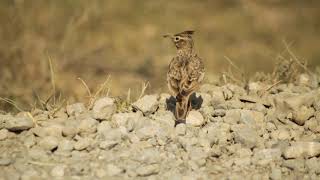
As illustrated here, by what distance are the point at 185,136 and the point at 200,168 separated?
0.47 meters

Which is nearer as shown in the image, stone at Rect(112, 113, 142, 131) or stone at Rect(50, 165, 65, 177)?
stone at Rect(50, 165, 65, 177)

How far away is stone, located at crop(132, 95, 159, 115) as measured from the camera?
735 cm

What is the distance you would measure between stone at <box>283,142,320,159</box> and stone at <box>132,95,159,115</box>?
136cm

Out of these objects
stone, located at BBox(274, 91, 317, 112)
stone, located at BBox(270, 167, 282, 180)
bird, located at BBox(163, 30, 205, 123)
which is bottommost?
stone, located at BBox(270, 167, 282, 180)

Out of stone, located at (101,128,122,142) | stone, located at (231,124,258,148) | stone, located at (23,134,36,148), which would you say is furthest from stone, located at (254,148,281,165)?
stone, located at (23,134,36,148)

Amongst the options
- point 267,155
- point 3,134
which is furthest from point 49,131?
point 267,155

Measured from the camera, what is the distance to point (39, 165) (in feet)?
21.1

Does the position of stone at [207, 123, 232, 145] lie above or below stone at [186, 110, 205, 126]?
below

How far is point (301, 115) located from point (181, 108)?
124 centimetres

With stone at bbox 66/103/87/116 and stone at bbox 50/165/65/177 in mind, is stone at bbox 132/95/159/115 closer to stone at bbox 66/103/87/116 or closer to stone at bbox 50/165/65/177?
stone at bbox 66/103/87/116

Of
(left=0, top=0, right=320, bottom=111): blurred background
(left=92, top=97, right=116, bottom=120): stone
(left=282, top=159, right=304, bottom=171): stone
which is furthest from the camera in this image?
(left=0, top=0, right=320, bottom=111): blurred background

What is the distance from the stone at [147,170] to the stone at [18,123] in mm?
1186

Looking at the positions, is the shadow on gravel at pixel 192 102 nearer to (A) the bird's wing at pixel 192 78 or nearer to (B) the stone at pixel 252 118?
(A) the bird's wing at pixel 192 78

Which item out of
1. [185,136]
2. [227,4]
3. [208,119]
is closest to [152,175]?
[185,136]
